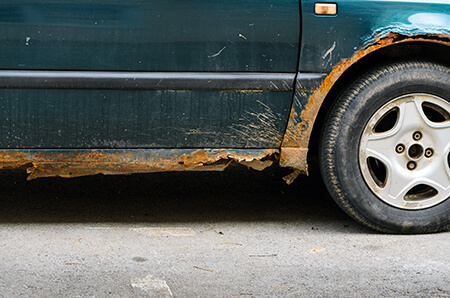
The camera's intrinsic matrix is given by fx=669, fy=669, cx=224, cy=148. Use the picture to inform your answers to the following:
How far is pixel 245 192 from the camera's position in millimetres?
3852

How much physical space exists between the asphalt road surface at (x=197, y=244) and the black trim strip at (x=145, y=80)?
27.4 inches

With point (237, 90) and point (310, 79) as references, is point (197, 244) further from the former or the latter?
point (310, 79)

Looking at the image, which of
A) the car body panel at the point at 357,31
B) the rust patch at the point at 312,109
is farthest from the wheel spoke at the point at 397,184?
the car body panel at the point at 357,31

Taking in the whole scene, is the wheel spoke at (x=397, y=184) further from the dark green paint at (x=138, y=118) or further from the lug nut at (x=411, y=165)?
the dark green paint at (x=138, y=118)

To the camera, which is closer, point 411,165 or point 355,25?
point 355,25

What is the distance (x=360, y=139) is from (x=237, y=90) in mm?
610

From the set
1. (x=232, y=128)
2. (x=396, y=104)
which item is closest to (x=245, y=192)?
(x=232, y=128)

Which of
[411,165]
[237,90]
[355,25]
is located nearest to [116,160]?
[237,90]

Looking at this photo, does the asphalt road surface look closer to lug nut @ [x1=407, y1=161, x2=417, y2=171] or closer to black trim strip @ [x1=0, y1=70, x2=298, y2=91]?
lug nut @ [x1=407, y1=161, x2=417, y2=171]

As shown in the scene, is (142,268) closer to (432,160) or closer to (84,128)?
(84,128)

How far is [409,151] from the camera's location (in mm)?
3113

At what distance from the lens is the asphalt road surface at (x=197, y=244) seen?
8.36 ft

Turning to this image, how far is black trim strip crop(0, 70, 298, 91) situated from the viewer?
2883mm

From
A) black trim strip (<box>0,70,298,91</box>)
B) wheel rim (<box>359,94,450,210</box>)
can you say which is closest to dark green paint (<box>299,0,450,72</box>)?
black trim strip (<box>0,70,298,91</box>)
